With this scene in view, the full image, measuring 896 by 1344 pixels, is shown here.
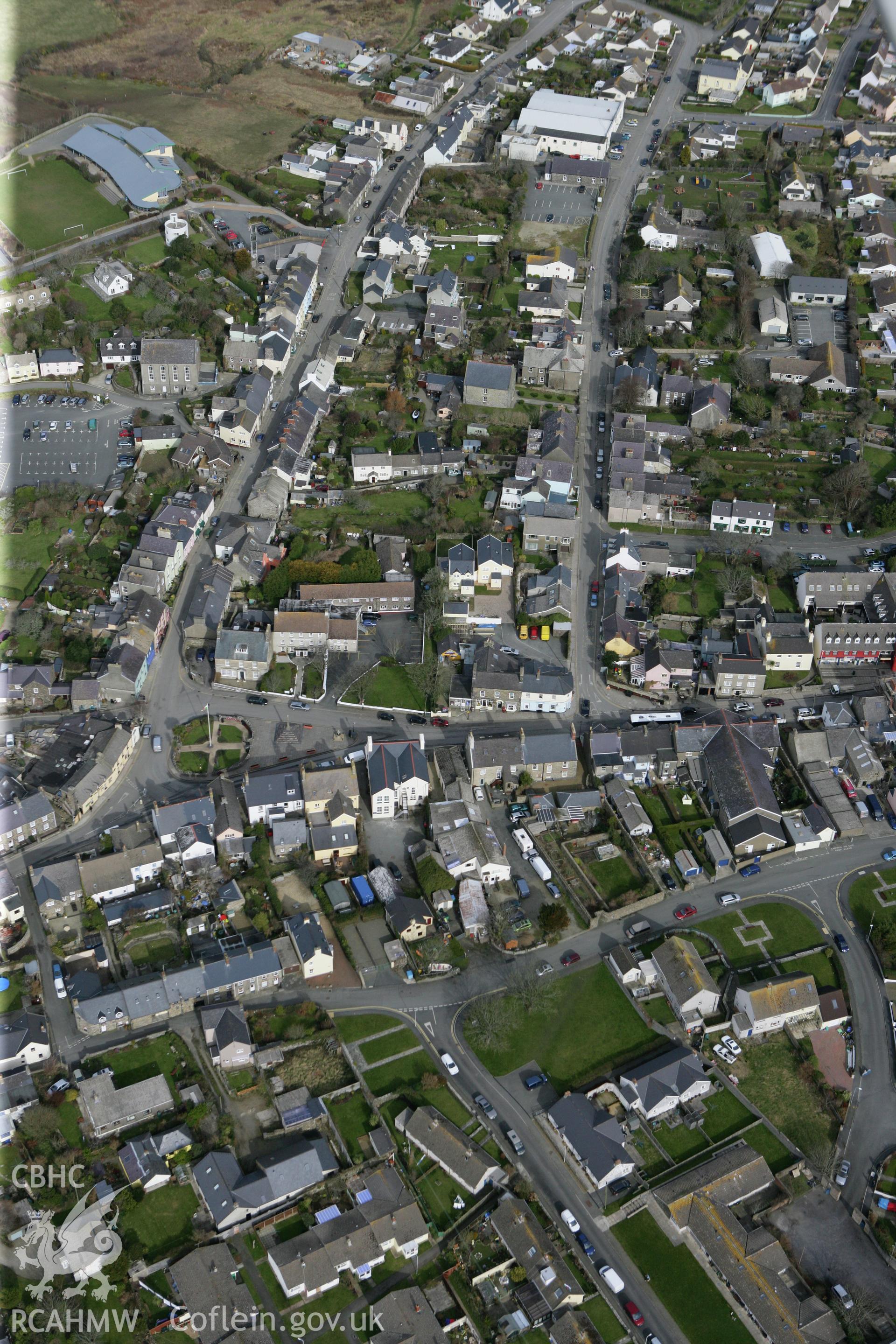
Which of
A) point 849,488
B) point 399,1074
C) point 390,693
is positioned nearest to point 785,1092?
point 399,1074

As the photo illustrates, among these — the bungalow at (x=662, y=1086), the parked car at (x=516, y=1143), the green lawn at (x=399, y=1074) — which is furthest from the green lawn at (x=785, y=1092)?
the green lawn at (x=399, y=1074)

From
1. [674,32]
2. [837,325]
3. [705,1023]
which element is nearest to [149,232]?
[837,325]

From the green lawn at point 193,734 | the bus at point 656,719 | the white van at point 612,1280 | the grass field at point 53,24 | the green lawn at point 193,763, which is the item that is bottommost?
the white van at point 612,1280

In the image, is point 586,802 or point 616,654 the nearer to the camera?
point 586,802

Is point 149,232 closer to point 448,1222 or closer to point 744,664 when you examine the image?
point 744,664

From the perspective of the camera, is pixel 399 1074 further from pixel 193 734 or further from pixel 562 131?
pixel 562 131

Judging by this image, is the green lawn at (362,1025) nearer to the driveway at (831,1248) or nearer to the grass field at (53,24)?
the driveway at (831,1248)

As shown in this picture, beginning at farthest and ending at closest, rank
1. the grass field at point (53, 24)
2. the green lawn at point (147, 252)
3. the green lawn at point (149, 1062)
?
the grass field at point (53, 24) < the green lawn at point (147, 252) < the green lawn at point (149, 1062)
